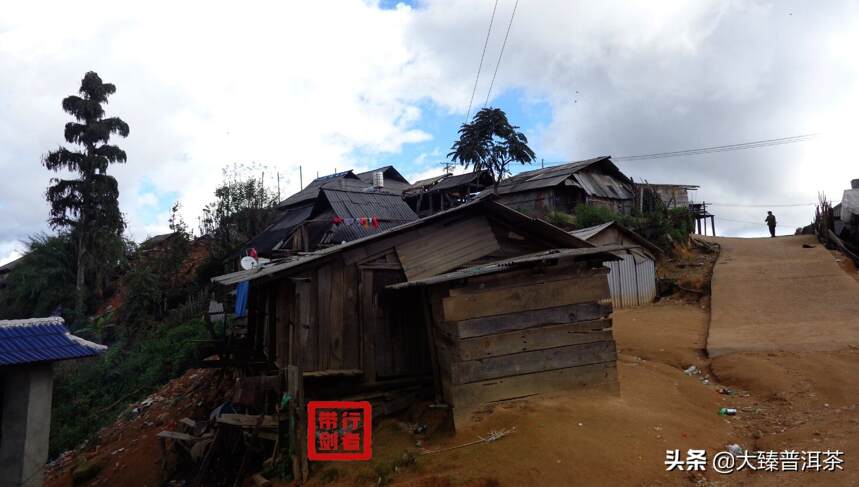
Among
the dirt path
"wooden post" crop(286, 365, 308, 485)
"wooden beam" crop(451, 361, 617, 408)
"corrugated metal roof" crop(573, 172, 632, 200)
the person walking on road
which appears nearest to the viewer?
"wooden beam" crop(451, 361, 617, 408)

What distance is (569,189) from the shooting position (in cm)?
2819

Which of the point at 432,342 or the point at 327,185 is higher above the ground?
the point at 327,185

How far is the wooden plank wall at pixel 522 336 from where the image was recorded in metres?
6.48

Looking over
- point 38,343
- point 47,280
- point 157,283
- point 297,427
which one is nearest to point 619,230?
point 297,427

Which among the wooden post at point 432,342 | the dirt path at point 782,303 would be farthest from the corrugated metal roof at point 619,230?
the wooden post at point 432,342

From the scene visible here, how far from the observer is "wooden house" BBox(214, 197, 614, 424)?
7797mm

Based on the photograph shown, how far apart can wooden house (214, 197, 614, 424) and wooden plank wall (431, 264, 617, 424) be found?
192 millimetres

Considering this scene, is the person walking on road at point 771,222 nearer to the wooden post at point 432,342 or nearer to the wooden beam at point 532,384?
the wooden beam at point 532,384

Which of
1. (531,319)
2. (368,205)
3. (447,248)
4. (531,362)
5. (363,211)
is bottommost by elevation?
(531,362)

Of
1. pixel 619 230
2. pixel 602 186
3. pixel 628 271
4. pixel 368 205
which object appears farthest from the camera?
pixel 602 186

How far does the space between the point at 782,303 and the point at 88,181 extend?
29174mm

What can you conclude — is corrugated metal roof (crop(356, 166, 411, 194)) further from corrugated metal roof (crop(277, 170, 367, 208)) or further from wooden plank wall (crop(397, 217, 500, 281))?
wooden plank wall (crop(397, 217, 500, 281))

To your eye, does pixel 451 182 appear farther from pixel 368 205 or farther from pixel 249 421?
pixel 249 421

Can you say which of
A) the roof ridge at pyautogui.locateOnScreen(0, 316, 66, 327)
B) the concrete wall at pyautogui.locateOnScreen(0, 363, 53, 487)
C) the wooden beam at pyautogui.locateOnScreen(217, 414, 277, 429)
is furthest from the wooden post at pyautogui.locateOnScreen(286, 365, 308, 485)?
the roof ridge at pyautogui.locateOnScreen(0, 316, 66, 327)
